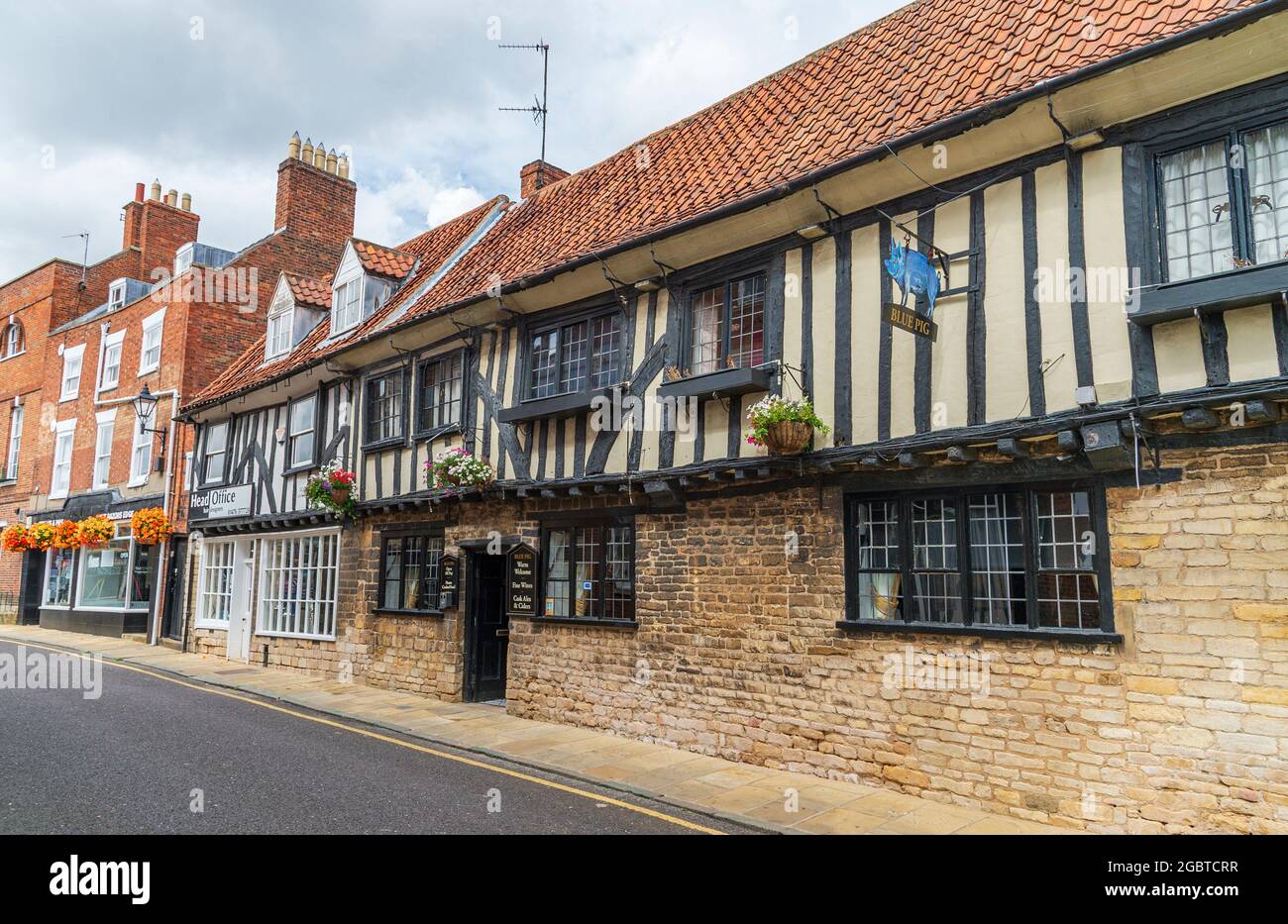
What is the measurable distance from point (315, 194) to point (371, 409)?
10673 mm

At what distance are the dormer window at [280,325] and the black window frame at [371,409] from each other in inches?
172

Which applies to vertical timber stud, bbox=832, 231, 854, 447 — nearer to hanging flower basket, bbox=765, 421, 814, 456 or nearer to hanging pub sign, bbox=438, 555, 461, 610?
hanging flower basket, bbox=765, 421, 814, 456

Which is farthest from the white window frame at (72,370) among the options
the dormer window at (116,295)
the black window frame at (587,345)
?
the black window frame at (587,345)

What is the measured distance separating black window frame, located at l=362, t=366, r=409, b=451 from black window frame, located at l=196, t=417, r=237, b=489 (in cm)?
575

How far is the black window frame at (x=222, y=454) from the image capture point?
18906 mm

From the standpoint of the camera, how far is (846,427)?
26.9ft

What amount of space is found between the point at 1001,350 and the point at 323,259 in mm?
20063

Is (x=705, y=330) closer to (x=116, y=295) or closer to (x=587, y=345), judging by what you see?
(x=587, y=345)

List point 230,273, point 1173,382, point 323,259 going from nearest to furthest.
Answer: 1. point 1173,382
2. point 230,273
3. point 323,259

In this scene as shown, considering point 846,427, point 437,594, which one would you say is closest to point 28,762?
point 437,594

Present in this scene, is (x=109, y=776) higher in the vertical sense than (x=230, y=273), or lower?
lower

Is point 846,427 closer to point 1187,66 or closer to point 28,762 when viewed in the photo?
point 1187,66

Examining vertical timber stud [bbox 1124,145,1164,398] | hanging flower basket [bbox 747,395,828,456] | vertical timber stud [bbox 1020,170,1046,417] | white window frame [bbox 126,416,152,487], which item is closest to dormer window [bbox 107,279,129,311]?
white window frame [bbox 126,416,152,487]
